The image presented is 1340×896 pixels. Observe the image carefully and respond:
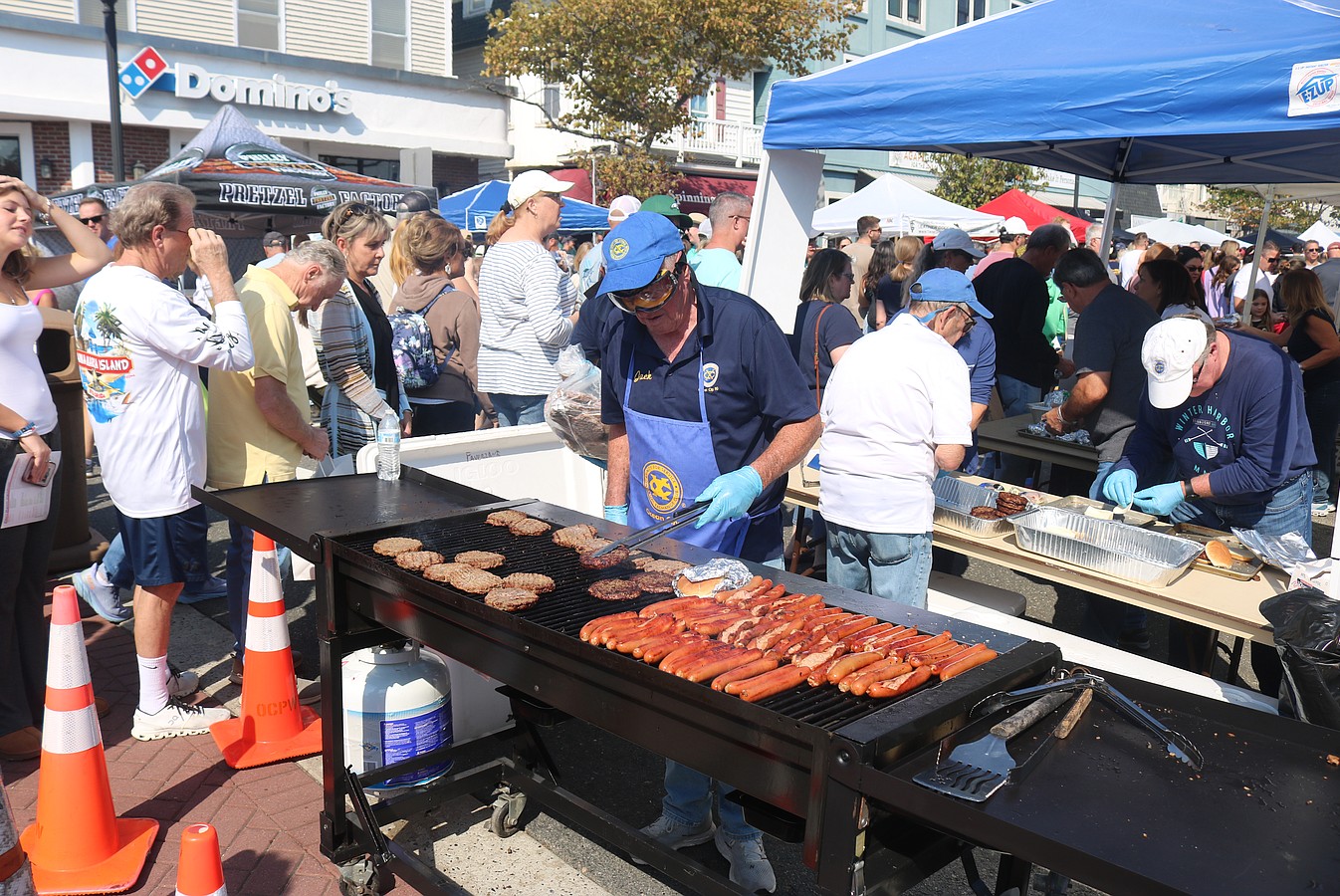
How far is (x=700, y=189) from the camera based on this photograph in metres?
28.4

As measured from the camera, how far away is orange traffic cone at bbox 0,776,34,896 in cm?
265

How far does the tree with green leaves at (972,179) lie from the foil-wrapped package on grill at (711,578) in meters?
28.7

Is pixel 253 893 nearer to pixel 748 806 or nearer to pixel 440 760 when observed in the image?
pixel 440 760

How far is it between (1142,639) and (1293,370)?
205 cm

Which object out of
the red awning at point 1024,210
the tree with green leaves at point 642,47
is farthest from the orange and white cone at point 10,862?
the tree with green leaves at point 642,47

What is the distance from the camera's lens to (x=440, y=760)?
11.5 feet

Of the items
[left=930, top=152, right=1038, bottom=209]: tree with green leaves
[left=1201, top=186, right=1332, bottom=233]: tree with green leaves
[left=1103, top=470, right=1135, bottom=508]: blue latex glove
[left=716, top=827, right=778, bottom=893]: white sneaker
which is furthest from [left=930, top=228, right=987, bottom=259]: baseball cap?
[left=1201, top=186, right=1332, bottom=233]: tree with green leaves

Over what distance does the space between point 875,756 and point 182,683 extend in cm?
382

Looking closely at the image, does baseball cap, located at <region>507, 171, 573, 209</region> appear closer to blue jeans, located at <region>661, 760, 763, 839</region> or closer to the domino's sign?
blue jeans, located at <region>661, 760, 763, 839</region>

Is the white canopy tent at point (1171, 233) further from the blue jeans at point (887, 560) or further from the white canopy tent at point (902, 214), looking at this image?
the blue jeans at point (887, 560)

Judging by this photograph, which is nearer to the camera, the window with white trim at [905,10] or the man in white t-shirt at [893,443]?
the man in white t-shirt at [893,443]

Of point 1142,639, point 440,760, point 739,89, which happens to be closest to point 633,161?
point 739,89

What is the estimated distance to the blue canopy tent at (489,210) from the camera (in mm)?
15875

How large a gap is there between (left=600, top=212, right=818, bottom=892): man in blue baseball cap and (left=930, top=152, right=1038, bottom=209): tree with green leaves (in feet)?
91.8
